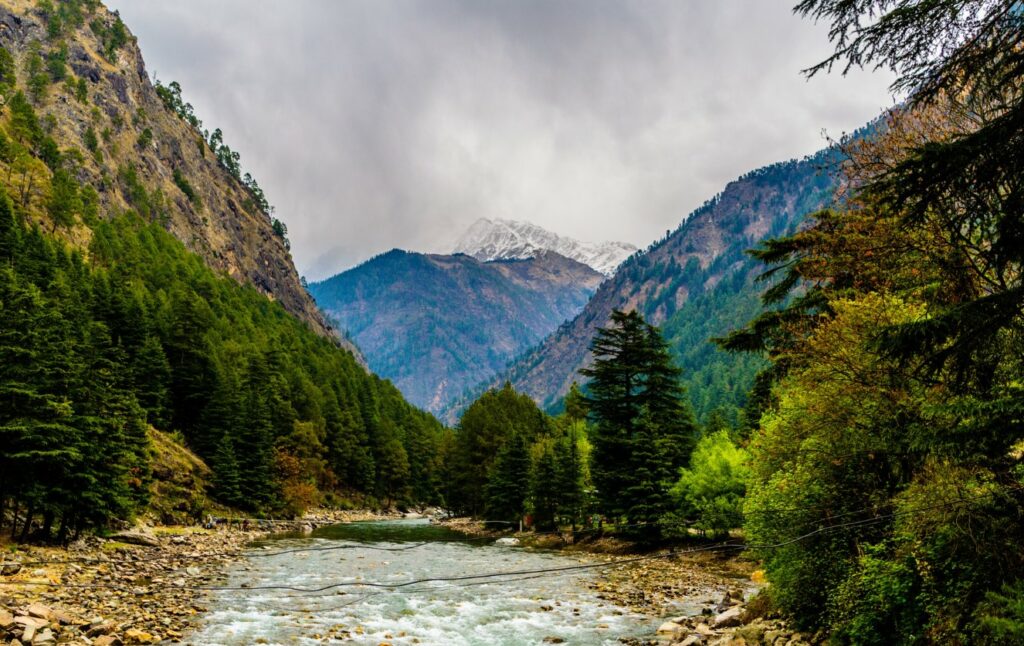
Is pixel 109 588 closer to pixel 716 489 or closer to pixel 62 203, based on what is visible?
pixel 716 489

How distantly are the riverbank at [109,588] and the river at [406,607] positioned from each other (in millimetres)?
1178

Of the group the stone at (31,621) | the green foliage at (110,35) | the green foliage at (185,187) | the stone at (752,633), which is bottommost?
the stone at (752,633)

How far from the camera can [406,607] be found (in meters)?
22.9

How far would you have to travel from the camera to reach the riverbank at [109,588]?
607 inches

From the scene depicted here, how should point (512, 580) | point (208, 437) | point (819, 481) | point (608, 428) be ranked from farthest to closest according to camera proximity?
point (208, 437) < point (608, 428) < point (512, 580) < point (819, 481)

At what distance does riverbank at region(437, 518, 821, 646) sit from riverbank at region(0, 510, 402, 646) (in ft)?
48.7

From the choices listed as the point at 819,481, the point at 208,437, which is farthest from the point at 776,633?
the point at 208,437

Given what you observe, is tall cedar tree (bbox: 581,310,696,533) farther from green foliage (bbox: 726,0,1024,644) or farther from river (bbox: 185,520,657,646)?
green foliage (bbox: 726,0,1024,644)

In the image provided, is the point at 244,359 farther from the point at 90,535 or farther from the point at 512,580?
the point at 512,580

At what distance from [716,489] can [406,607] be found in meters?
21.5

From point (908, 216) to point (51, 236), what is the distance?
324 ft

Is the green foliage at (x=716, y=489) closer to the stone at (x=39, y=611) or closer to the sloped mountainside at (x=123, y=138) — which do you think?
the stone at (x=39, y=611)

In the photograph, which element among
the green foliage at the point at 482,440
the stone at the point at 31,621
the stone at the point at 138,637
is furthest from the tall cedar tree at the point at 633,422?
the stone at the point at 31,621

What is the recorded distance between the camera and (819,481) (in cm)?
1477
